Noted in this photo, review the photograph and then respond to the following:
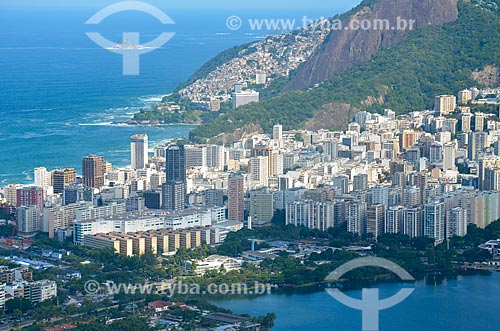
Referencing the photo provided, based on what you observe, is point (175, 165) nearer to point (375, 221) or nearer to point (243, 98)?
point (375, 221)

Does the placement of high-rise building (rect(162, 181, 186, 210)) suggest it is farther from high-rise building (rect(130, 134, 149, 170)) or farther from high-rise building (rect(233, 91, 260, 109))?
high-rise building (rect(233, 91, 260, 109))

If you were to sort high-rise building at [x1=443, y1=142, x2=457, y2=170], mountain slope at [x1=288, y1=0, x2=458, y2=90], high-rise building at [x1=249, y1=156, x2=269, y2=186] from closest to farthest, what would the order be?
high-rise building at [x1=249, y1=156, x2=269, y2=186]
high-rise building at [x1=443, y1=142, x2=457, y2=170]
mountain slope at [x1=288, y1=0, x2=458, y2=90]

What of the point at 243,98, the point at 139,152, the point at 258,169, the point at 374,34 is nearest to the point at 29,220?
the point at 139,152

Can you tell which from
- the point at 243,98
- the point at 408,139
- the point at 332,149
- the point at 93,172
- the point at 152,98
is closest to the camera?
the point at 93,172

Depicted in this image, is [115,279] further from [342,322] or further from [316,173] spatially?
[316,173]

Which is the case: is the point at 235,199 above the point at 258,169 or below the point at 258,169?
below

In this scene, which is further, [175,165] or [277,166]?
[277,166]

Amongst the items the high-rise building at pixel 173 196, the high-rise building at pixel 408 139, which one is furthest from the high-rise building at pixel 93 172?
the high-rise building at pixel 408 139

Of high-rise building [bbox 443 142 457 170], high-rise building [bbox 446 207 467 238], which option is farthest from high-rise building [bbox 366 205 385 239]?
high-rise building [bbox 443 142 457 170]
